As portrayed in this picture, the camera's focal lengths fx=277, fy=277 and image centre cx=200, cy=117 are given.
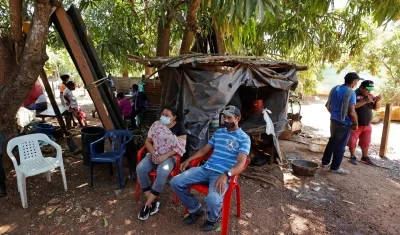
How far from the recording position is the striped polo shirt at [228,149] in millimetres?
3045

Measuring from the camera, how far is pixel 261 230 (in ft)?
10.6

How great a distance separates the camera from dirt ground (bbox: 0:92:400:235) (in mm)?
3213

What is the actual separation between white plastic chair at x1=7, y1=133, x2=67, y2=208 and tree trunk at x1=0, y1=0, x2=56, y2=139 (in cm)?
49

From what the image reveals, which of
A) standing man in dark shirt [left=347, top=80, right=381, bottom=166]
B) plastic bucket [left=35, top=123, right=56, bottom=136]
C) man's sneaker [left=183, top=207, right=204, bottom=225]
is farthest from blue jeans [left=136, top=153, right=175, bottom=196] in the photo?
standing man in dark shirt [left=347, top=80, right=381, bottom=166]

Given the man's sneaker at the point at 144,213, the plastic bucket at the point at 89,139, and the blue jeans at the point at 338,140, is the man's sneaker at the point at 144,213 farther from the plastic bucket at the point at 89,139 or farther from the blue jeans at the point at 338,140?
the blue jeans at the point at 338,140

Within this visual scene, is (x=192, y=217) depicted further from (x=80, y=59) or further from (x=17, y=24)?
(x=17, y=24)

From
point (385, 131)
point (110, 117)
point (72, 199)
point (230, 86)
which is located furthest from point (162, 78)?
point (385, 131)

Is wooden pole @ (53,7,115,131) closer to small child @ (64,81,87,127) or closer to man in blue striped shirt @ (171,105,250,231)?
man in blue striped shirt @ (171,105,250,231)

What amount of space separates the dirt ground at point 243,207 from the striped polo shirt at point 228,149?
76cm

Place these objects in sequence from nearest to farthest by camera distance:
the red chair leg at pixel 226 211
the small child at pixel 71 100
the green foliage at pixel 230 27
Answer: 1. the red chair leg at pixel 226 211
2. the green foliage at pixel 230 27
3. the small child at pixel 71 100

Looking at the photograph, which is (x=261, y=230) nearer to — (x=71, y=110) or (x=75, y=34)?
(x=75, y=34)

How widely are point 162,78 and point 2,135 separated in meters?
2.65

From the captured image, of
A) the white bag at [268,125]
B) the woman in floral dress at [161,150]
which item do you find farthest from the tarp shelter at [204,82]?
the woman in floral dress at [161,150]

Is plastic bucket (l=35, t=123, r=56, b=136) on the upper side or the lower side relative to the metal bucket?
upper
